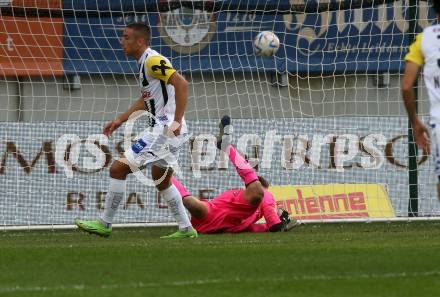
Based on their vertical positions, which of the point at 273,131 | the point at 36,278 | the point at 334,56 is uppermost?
the point at 334,56

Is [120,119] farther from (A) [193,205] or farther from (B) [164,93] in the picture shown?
(A) [193,205]

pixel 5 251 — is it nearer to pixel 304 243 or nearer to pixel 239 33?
pixel 304 243

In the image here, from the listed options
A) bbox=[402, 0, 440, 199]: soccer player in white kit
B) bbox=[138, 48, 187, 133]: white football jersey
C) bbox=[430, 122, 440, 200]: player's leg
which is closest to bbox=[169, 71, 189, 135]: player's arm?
bbox=[138, 48, 187, 133]: white football jersey

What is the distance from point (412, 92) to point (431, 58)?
297 millimetres

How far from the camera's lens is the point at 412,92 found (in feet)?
27.6

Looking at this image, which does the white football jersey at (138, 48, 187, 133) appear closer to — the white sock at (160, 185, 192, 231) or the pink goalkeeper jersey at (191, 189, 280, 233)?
the white sock at (160, 185, 192, 231)

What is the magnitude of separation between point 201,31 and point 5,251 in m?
8.25

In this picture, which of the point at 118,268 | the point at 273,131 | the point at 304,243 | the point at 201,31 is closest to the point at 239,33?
the point at 201,31

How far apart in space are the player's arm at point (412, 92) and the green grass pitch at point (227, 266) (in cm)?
98

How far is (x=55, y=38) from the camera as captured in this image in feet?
57.4

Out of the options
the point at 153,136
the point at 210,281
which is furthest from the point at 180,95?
the point at 210,281

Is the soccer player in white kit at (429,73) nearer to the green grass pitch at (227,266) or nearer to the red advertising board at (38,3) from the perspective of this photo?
the green grass pitch at (227,266)

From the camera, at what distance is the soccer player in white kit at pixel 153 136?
1232 centimetres

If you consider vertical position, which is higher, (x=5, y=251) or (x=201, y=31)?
(x=201, y=31)
